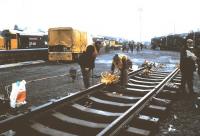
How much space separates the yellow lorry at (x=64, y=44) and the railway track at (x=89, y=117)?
1705cm

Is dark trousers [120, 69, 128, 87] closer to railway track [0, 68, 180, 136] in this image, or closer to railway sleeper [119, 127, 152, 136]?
railway track [0, 68, 180, 136]

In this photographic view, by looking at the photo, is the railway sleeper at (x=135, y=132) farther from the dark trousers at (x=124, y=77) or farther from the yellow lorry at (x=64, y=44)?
the yellow lorry at (x=64, y=44)

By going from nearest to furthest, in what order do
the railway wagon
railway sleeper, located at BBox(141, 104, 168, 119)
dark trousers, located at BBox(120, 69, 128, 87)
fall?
railway sleeper, located at BBox(141, 104, 168, 119) < dark trousers, located at BBox(120, 69, 128, 87) < the railway wagon

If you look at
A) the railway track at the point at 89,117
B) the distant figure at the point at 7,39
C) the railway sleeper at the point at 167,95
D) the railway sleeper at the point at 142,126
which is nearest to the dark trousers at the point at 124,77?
the railway track at the point at 89,117

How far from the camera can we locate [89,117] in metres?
7.19

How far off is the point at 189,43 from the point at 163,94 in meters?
1.85

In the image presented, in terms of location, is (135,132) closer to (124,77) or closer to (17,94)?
(17,94)

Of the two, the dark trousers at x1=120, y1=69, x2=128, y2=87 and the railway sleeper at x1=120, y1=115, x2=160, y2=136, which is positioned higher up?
the dark trousers at x1=120, y1=69, x2=128, y2=87

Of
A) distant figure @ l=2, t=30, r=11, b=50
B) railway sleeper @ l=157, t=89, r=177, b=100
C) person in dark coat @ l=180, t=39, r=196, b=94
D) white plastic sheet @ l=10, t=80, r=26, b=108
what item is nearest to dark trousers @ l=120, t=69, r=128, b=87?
railway sleeper @ l=157, t=89, r=177, b=100

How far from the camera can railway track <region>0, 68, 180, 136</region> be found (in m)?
5.96

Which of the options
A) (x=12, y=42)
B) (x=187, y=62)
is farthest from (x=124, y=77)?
(x=12, y=42)

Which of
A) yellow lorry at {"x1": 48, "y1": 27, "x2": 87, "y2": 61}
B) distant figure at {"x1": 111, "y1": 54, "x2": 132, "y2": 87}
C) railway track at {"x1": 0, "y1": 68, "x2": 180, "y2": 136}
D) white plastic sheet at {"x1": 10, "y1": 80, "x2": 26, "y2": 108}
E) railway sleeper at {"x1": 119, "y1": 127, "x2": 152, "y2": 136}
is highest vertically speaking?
yellow lorry at {"x1": 48, "y1": 27, "x2": 87, "y2": 61}

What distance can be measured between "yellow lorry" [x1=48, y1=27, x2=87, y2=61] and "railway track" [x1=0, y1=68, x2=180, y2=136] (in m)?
17.0

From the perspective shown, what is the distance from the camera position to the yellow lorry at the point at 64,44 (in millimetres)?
26375
